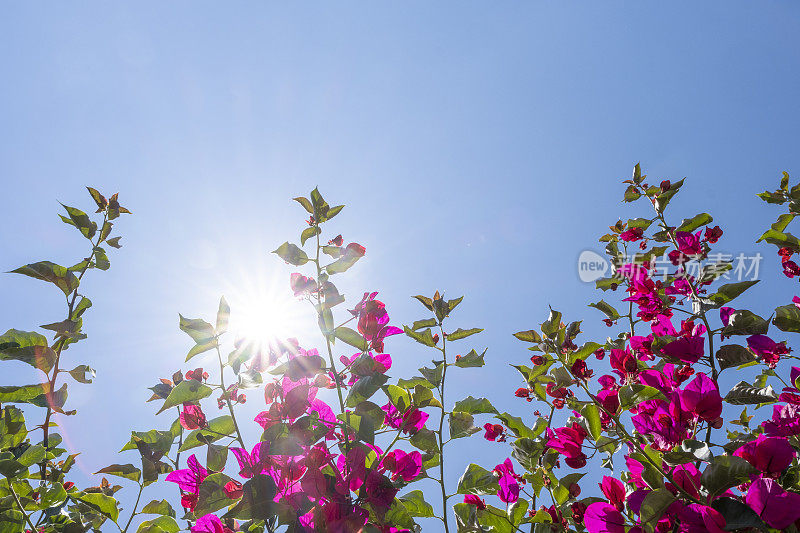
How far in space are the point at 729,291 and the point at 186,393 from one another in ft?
6.04

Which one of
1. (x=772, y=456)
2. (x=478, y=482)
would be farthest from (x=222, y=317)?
(x=772, y=456)

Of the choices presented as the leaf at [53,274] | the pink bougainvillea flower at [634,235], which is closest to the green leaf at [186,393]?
the leaf at [53,274]

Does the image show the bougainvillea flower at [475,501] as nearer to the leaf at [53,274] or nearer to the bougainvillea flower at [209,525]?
the bougainvillea flower at [209,525]

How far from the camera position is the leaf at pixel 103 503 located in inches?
49.3

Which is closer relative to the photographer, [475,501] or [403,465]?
[403,465]

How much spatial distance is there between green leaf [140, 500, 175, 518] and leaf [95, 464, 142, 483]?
0.11 meters

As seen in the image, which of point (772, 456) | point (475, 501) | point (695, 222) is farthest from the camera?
point (695, 222)

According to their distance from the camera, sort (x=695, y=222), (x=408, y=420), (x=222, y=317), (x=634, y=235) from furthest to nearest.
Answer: (x=634, y=235), (x=695, y=222), (x=408, y=420), (x=222, y=317)

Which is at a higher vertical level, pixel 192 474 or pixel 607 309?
pixel 607 309

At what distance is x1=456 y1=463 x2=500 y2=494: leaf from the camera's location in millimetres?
1545

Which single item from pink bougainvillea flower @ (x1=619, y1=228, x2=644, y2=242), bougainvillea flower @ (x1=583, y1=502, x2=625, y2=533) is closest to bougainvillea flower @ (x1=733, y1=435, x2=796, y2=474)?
bougainvillea flower @ (x1=583, y1=502, x2=625, y2=533)

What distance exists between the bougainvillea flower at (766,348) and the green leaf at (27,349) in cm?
229

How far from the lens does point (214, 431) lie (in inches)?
47.9

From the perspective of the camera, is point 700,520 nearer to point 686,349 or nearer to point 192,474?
point 686,349
